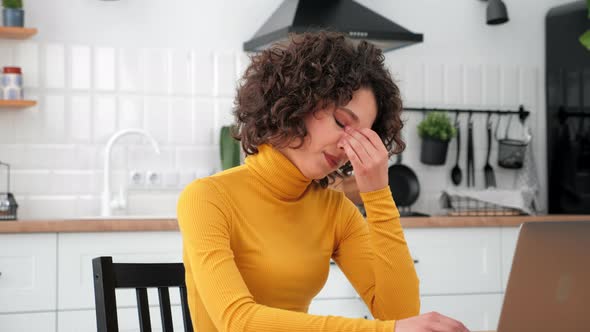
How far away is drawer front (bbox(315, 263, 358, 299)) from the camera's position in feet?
10.8

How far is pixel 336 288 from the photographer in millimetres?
3305

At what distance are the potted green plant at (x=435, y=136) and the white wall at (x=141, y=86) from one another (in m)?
0.09

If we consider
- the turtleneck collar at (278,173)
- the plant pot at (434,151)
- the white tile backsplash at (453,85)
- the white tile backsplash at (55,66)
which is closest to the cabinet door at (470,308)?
the plant pot at (434,151)

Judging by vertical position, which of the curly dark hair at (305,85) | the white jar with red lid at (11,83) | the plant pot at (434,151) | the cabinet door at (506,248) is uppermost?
the white jar with red lid at (11,83)

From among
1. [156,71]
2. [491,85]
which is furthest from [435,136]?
[156,71]

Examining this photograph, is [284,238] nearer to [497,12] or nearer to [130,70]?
[130,70]

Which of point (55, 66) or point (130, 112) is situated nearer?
point (55, 66)

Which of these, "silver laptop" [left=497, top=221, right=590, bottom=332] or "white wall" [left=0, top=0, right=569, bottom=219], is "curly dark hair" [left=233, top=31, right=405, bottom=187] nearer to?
"silver laptop" [left=497, top=221, right=590, bottom=332]

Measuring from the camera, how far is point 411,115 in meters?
4.19

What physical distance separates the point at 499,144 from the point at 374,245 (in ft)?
9.47

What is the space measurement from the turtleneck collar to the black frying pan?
2.50m

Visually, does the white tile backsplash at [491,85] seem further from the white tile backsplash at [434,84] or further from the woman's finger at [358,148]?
the woman's finger at [358,148]

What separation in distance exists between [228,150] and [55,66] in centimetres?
83

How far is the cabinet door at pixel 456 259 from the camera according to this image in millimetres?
3459
